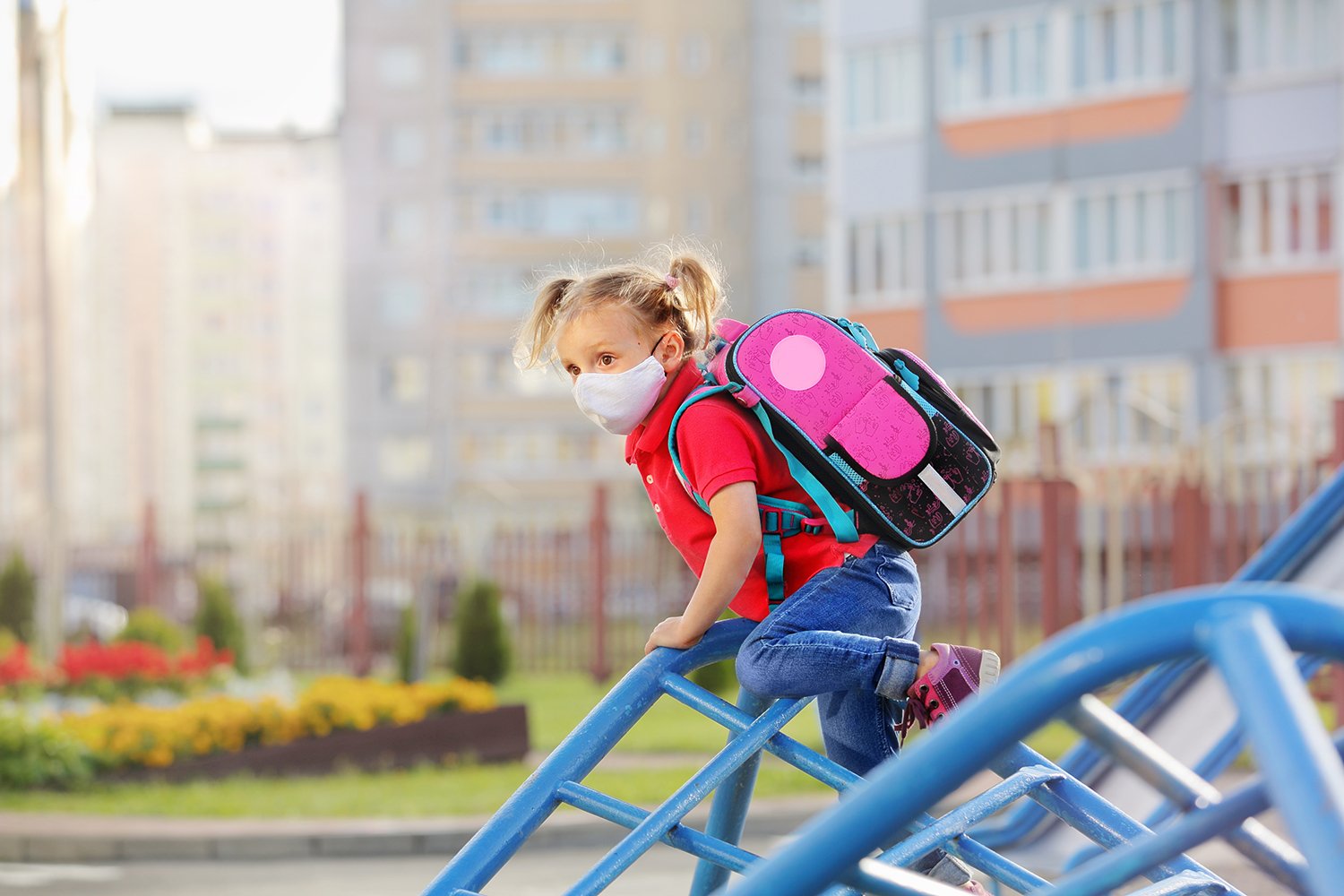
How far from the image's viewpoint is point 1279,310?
32.1 meters

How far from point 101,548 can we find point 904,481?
75.2 feet

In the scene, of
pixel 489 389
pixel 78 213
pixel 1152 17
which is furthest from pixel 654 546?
pixel 78 213

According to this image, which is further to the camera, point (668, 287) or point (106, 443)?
point (106, 443)

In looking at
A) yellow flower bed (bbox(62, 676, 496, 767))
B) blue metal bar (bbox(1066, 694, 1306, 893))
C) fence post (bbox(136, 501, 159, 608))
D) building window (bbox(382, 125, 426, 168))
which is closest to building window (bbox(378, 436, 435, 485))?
building window (bbox(382, 125, 426, 168))

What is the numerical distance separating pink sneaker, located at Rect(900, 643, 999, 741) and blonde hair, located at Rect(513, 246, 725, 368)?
34.3 inches

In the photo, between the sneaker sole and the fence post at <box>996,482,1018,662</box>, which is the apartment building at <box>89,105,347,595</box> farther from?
the sneaker sole

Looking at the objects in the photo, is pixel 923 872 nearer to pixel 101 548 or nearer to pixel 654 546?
pixel 654 546

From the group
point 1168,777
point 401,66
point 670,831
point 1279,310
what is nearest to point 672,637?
point 670,831

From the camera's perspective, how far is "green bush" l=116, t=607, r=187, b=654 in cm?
1855

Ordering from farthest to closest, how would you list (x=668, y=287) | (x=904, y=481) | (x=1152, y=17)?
(x=1152, y=17) → (x=668, y=287) → (x=904, y=481)

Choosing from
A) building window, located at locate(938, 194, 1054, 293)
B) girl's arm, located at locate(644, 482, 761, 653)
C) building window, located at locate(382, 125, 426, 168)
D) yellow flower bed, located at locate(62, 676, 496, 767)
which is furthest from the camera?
building window, located at locate(382, 125, 426, 168)

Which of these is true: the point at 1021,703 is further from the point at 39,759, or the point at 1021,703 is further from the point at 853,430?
the point at 39,759

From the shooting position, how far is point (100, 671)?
13.7 meters

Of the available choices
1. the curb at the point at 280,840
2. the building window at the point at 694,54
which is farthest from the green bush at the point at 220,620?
the building window at the point at 694,54
